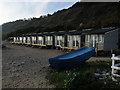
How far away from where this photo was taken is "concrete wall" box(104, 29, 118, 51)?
1720 cm

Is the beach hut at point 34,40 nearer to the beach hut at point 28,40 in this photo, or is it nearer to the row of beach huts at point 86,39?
the row of beach huts at point 86,39

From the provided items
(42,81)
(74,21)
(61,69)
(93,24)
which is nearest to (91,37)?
(61,69)

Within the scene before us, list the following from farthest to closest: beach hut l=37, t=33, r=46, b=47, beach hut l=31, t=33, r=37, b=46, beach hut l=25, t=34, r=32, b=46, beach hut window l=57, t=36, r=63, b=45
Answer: beach hut l=25, t=34, r=32, b=46
beach hut l=31, t=33, r=37, b=46
beach hut l=37, t=33, r=46, b=47
beach hut window l=57, t=36, r=63, b=45

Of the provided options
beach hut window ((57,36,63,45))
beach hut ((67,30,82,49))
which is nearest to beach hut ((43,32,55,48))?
beach hut window ((57,36,63,45))

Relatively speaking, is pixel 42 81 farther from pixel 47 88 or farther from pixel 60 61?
pixel 60 61

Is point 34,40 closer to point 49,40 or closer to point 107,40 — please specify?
point 49,40

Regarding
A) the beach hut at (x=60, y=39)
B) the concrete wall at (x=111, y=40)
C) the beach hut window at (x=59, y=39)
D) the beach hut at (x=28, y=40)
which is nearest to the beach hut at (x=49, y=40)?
the beach hut at (x=60, y=39)

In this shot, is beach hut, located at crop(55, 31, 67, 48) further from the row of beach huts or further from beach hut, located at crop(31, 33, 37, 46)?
beach hut, located at crop(31, 33, 37, 46)

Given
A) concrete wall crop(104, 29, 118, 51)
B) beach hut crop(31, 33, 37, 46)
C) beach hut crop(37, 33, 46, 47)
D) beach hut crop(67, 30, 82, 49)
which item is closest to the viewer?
concrete wall crop(104, 29, 118, 51)

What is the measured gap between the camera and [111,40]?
57.3 feet

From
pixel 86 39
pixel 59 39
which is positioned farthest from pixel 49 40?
pixel 86 39

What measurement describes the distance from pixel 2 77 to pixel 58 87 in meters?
4.41

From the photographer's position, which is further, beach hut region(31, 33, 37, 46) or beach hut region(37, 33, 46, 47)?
beach hut region(31, 33, 37, 46)

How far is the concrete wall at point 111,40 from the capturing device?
1720cm
